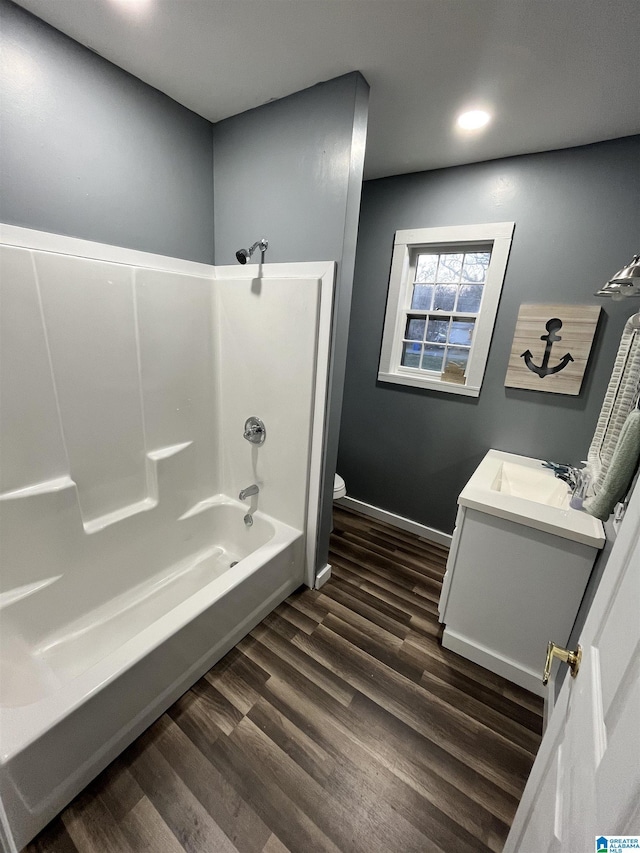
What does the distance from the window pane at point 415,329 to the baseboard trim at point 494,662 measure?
73.7 inches

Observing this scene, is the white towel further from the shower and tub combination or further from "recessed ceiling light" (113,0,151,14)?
"recessed ceiling light" (113,0,151,14)

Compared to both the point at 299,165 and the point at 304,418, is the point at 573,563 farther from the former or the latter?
the point at 299,165

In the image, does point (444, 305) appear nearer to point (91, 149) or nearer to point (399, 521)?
point (399, 521)

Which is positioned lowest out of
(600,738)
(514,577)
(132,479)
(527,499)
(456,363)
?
(514,577)

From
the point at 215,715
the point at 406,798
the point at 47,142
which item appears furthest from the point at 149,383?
the point at 406,798

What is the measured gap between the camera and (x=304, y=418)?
1.80m

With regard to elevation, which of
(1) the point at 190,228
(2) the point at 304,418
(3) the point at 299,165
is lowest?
(2) the point at 304,418

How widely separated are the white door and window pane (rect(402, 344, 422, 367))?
1.99 metres

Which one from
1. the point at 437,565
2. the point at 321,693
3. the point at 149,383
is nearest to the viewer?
the point at 321,693

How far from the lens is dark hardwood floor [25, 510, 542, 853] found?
1.08 m

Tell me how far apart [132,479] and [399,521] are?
1.95 meters

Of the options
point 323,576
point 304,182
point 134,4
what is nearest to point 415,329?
point 304,182

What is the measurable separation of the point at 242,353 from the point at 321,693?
172 cm

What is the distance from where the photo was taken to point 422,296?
244cm
